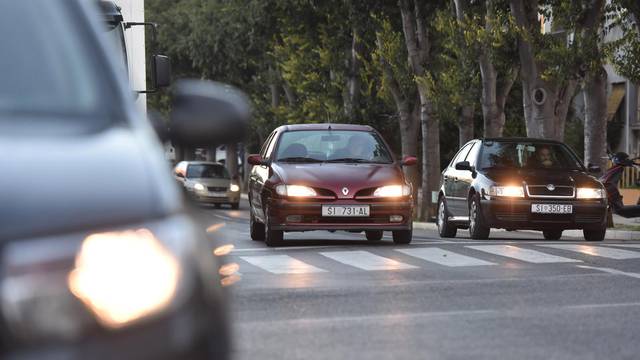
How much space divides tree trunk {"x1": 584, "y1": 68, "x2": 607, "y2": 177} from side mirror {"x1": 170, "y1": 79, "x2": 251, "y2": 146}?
24.1m

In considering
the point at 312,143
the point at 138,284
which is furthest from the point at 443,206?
the point at 138,284

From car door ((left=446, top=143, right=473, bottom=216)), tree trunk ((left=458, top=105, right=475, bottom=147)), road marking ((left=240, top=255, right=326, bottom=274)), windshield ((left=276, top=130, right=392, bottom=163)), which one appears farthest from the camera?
tree trunk ((left=458, top=105, right=475, bottom=147))

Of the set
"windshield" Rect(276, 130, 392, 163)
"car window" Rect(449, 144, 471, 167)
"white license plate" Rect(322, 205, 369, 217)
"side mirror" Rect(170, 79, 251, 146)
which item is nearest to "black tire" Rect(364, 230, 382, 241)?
"windshield" Rect(276, 130, 392, 163)

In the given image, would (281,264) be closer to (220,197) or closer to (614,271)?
(614,271)

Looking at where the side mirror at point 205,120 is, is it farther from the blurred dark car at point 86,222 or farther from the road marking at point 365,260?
the road marking at point 365,260

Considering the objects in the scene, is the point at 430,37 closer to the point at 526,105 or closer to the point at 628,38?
the point at 526,105

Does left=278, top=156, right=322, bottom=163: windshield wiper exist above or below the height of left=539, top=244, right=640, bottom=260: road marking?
above

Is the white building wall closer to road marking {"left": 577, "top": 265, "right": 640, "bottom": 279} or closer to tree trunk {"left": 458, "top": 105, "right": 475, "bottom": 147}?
road marking {"left": 577, "top": 265, "right": 640, "bottom": 279}

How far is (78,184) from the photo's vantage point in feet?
10.2

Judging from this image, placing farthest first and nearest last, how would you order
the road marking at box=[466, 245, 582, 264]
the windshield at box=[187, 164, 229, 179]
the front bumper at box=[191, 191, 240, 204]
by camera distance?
1. the windshield at box=[187, 164, 229, 179]
2. the front bumper at box=[191, 191, 240, 204]
3. the road marking at box=[466, 245, 582, 264]

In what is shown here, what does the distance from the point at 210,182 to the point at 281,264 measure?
3700 cm

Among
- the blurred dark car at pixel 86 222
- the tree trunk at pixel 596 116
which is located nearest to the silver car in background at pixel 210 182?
the tree trunk at pixel 596 116

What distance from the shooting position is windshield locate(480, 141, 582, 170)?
20.9 meters

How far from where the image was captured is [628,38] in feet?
88.9
